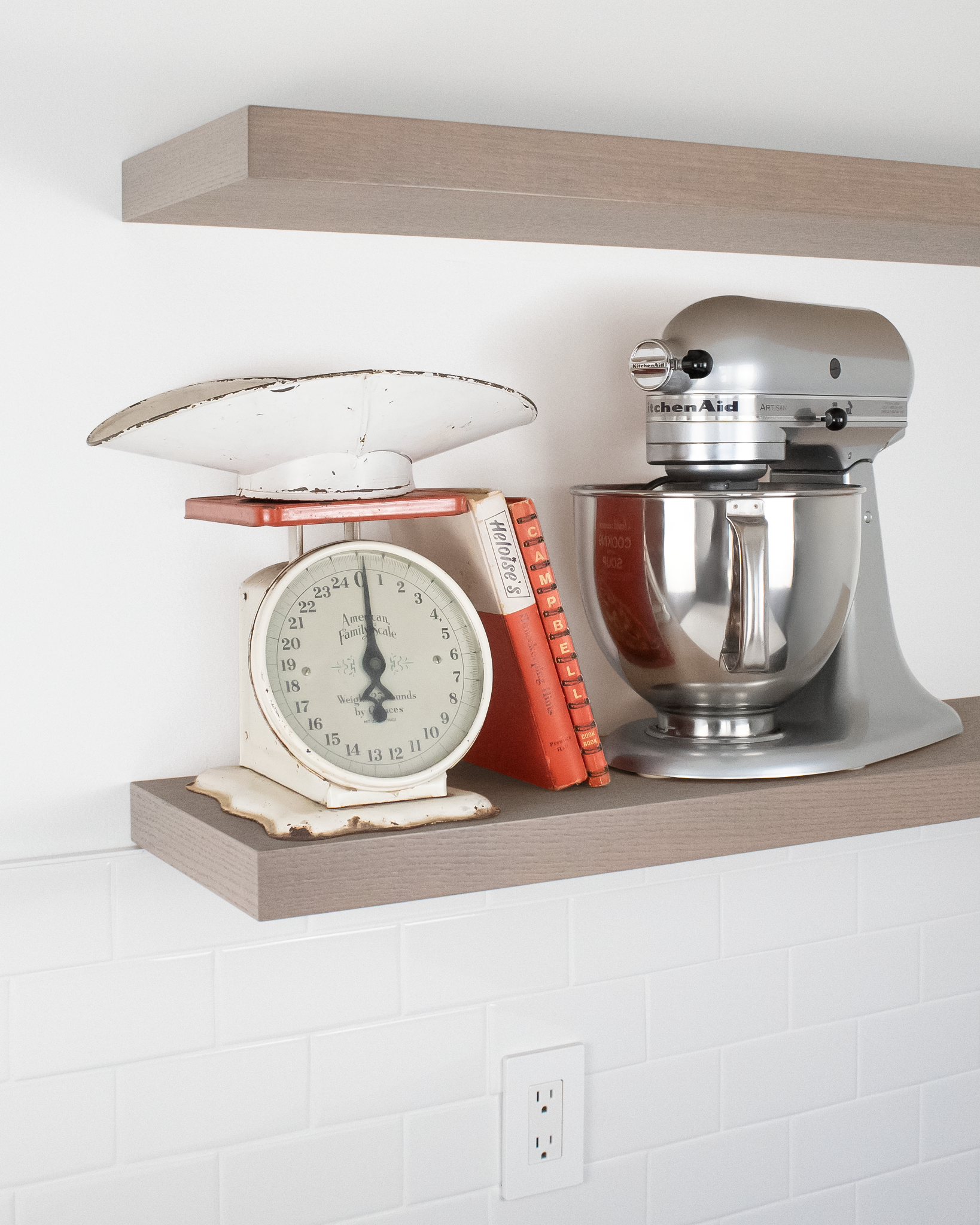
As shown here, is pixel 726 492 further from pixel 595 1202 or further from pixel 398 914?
pixel 595 1202

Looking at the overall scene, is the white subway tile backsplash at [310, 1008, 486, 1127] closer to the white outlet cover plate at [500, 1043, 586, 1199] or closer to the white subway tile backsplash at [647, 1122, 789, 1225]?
the white outlet cover plate at [500, 1043, 586, 1199]

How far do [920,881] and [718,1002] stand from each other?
30 cm

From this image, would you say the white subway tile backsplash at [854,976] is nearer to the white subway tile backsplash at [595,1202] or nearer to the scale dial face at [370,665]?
the white subway tile backsplash at [595,1202]

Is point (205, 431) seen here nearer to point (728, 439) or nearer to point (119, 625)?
point (119, 625)

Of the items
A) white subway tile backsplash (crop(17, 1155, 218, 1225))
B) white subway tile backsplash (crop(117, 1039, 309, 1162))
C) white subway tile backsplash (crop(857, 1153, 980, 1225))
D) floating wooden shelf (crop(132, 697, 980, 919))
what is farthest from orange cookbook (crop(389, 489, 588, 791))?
white subway tile backsplash (crop(857, 1153, 980, 1225))

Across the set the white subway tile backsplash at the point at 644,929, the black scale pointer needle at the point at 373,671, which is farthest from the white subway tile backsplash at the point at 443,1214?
the black scale pointer needle at the point at 373,671

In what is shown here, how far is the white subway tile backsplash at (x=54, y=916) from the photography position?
986 mm

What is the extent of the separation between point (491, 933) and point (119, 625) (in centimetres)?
48

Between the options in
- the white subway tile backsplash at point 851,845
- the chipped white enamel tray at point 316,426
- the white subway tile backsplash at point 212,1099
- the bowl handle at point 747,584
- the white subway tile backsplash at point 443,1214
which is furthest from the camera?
the white subway tile backsplash at point 851,845

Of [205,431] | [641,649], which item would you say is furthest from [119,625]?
[641,649]

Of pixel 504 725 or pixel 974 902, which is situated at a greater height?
pixel 504 725

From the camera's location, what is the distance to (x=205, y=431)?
819 millimetres

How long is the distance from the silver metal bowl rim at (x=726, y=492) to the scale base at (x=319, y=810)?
0.89 feet

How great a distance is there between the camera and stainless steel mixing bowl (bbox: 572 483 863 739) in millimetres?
943
